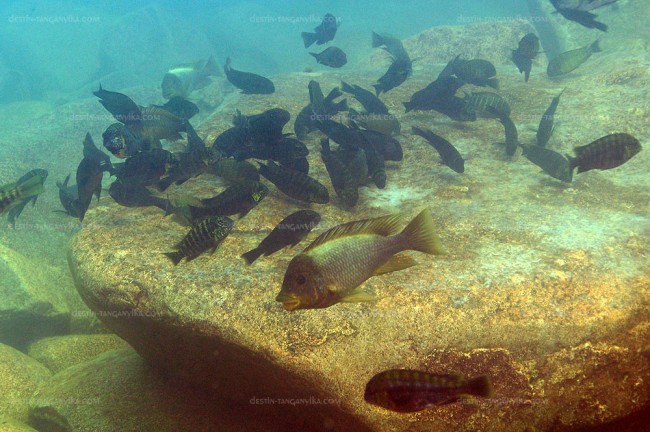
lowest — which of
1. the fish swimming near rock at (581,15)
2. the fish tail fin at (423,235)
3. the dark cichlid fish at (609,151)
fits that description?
the fish tail fin at (423,235)

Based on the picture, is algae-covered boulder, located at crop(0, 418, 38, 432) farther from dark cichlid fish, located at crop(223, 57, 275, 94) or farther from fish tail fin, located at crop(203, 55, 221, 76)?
fish tail fin, located at crop(203, 55, 221, 76)

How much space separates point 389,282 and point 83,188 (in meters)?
3.46

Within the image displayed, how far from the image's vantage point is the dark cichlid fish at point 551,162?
471 centimetres

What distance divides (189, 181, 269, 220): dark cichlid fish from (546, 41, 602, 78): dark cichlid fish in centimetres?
850

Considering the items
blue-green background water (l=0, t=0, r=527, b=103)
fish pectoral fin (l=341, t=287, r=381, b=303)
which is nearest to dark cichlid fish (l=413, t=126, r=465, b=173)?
fish pectoral fin (l=341, t=287, r=381, b=303)

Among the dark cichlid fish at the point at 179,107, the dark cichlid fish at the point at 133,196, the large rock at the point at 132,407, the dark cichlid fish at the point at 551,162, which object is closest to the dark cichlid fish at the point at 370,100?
the dark cichlid fish at the point at 551,162

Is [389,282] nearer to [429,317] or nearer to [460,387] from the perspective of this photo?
[429,317]

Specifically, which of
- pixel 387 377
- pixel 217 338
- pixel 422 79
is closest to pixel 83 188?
pixel 217 338

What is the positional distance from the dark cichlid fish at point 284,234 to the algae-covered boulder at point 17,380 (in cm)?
353

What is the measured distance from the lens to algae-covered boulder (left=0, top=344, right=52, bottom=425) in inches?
167

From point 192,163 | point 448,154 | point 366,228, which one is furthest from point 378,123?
point 366,228

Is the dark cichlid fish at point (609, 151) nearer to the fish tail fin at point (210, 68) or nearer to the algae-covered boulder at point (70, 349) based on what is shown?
the algae-covered boulder at point (70, 349)

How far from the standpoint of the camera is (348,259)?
7.02 ft

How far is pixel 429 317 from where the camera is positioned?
8.96 ft
